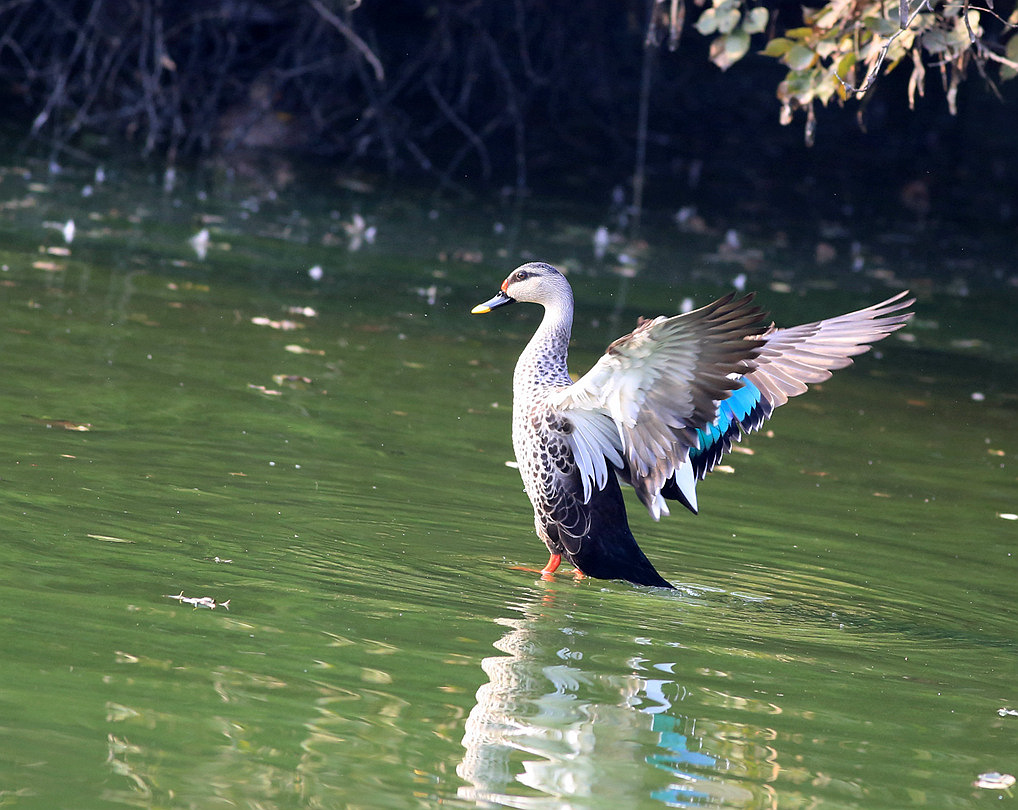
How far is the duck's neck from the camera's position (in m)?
5.17

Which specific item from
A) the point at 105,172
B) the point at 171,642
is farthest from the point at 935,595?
the point at 105,172

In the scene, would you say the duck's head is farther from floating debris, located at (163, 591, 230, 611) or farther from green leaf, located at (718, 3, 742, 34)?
floating debris, located at (163, 591, 230, 611)

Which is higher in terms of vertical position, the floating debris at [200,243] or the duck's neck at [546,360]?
the duck's neck at [546,360]

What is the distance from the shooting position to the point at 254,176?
14828 millimetres

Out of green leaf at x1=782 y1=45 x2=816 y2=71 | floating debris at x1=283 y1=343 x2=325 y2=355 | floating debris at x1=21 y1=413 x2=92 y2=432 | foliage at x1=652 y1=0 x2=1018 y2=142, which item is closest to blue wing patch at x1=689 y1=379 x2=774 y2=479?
foliage at x1=652 y1=0 x2=1018 y2=142

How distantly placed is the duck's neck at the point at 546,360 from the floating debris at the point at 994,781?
2.12 meters

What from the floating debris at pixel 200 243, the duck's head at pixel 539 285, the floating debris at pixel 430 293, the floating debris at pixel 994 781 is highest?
the duck's head at pixel 539 285

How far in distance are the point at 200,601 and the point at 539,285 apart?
6.56 feet

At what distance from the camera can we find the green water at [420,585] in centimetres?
321

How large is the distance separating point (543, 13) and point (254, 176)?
13.5 ft

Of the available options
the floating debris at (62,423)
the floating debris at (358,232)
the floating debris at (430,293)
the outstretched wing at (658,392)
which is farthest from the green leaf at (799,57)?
the floating debris at (358,232)

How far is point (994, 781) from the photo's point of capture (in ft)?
11.2

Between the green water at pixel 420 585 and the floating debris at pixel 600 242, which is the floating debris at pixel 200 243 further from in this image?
the floating debris at pixel 600 242

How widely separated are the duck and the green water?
0.21 m
